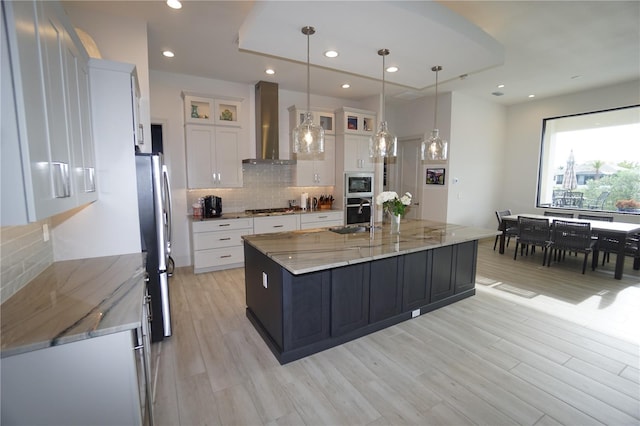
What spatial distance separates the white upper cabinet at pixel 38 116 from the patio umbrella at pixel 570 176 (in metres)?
8.14

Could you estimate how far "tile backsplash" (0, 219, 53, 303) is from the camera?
1.51 meters

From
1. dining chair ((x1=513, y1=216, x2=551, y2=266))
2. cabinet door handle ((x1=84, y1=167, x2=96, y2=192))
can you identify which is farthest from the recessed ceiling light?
dining chair ((x1=513, y1=216, x2=551, y2=266))

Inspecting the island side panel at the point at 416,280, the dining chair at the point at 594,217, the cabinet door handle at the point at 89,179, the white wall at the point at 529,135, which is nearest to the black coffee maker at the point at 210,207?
the cabinet door handle at the point at 89,179

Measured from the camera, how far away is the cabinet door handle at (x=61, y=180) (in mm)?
1271

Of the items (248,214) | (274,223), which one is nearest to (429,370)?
(274,223)

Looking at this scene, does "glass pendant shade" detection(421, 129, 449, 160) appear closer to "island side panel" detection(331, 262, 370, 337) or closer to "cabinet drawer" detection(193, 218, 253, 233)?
"island side panel" detection(331, 262, 370, 337)

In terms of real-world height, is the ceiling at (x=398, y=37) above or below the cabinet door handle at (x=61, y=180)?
above

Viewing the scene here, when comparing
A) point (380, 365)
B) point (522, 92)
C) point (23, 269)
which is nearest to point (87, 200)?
point (23, 269)

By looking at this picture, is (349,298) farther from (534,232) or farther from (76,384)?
(534,232)

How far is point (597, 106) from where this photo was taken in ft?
18.3

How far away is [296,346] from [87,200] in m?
1.84

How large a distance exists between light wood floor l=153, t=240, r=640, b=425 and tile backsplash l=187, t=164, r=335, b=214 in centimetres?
200

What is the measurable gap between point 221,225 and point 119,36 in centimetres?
260

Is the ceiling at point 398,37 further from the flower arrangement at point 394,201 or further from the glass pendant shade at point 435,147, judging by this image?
the flower arrangement at point 394,201
